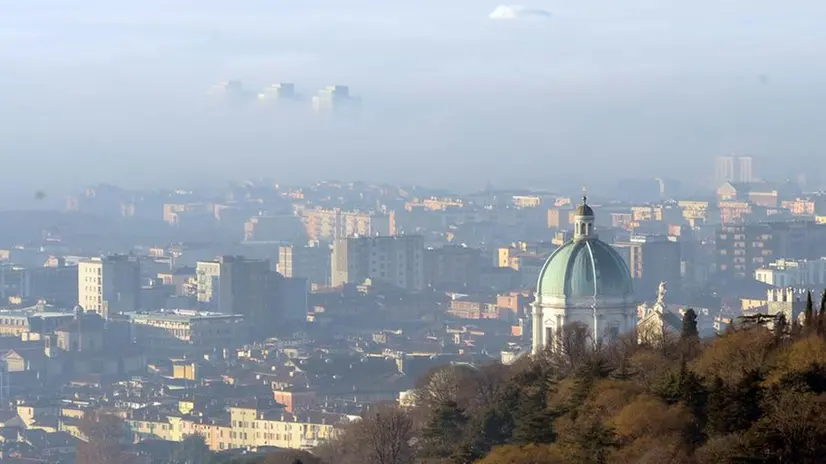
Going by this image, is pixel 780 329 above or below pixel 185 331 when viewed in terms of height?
above

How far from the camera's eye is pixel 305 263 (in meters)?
145

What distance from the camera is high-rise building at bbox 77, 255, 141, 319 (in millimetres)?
121375

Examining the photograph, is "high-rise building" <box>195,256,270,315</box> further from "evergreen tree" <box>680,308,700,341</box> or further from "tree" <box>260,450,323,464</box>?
"evergreen tree" <box>680,308,700,341</box>

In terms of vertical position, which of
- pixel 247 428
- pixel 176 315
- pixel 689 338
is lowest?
pixel 247 428

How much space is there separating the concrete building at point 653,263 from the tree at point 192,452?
174 feet

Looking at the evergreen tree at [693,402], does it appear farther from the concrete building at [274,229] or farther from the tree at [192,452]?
the concrete building at [274,229]

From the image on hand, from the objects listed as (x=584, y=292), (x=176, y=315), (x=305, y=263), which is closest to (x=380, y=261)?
(x=305, y=263)

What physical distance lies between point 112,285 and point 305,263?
2396cm

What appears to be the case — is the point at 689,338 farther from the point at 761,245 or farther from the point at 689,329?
the point at 761,245

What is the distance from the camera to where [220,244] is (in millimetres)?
161250

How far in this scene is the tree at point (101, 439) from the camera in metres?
66.1

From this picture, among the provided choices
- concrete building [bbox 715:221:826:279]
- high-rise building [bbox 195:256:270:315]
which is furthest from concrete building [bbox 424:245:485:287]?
high-rise building [bbox 195:256:270:315]

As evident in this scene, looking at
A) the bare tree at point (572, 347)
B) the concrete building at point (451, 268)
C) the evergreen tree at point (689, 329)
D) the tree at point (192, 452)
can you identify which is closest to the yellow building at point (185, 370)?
the tree at point (192, 452)

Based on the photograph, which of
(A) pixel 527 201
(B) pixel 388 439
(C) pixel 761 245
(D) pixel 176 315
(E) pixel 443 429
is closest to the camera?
(E) pixel 443 429
